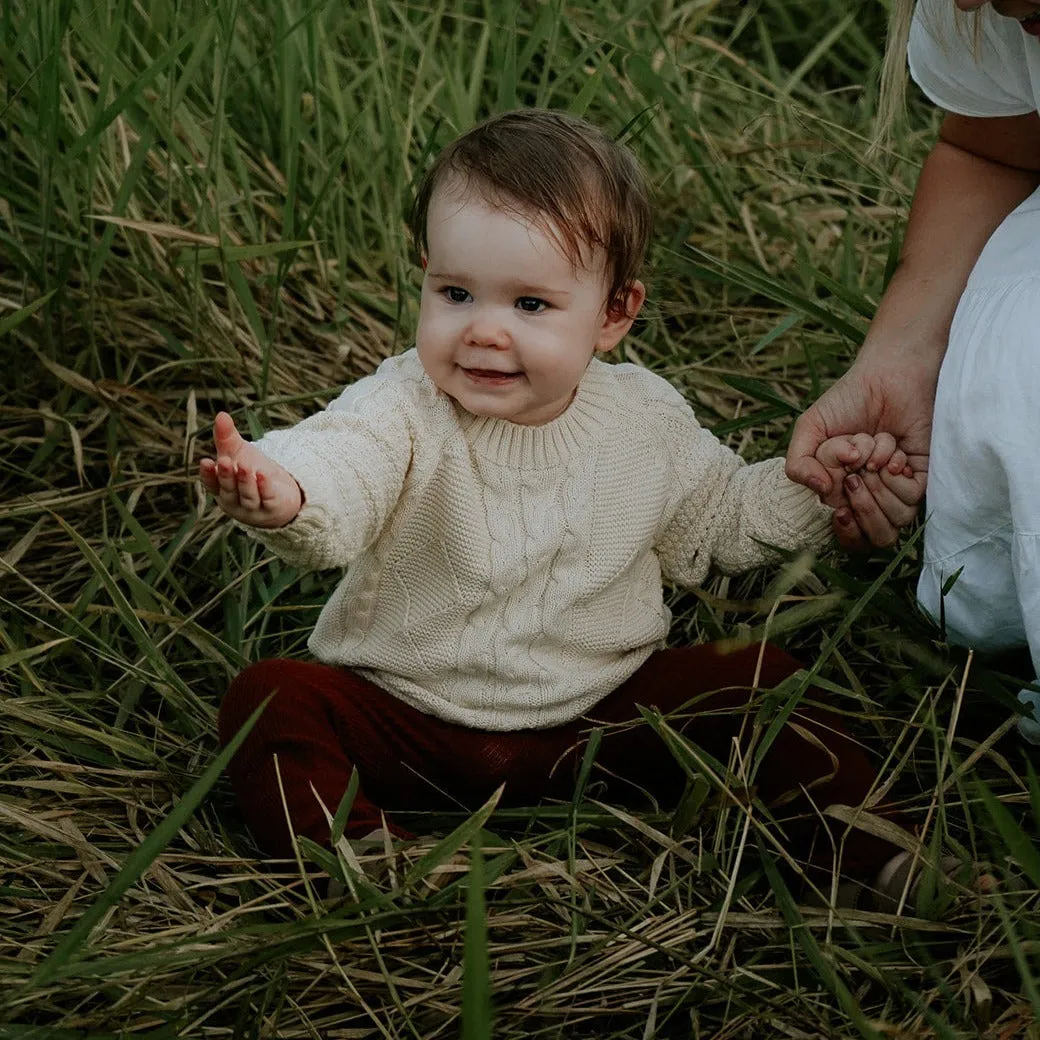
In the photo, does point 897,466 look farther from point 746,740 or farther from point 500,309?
point 500,309

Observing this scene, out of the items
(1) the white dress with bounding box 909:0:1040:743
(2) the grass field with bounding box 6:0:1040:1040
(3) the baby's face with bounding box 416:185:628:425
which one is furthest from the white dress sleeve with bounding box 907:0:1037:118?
(3) the baby's face with bounding box 416:185:628:425

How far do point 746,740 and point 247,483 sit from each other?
1.96ft

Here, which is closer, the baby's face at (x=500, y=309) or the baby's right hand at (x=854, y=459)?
the baby's face at (x=500, y=309)

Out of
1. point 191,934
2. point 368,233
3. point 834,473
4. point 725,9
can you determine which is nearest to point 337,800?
Result: point 191,934

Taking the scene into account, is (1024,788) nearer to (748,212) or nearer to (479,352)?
(479,352)

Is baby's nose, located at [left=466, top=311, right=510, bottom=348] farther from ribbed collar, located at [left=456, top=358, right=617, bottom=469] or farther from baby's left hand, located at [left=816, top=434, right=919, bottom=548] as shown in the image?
baby's left hand, located at [left=816, top=434, right=919, bottom=548]

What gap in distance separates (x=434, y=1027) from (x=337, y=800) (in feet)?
0.95

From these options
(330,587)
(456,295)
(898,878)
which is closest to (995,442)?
(898,878)

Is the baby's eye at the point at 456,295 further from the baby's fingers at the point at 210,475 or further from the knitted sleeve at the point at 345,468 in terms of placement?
the baby's fingers at the point at 210,475

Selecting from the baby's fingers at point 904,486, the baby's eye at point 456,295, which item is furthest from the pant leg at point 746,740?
the baby's eye at point 456,295

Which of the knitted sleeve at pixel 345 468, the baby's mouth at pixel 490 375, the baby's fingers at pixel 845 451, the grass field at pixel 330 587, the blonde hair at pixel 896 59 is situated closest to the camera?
the grass field at pixel 330 587

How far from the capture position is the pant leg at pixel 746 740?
1476mm

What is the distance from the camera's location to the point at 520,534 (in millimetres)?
1519

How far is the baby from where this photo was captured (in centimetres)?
143
